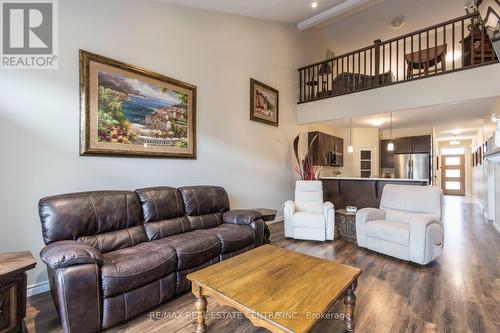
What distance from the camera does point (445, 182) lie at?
11.5 m

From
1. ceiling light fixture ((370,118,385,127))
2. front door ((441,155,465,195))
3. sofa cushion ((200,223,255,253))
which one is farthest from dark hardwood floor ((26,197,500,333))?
front door ((441,155,465,195))

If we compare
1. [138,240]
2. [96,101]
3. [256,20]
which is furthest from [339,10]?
[138,240]

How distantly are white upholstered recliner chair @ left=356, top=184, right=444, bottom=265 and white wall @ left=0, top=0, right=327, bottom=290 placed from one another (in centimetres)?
211

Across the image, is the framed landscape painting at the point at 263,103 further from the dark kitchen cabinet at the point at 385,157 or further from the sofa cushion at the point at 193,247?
the dark kitchen cabinet at the point at 385,157

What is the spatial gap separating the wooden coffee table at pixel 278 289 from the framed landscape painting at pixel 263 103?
3.24 meters

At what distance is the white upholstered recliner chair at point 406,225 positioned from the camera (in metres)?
2.78

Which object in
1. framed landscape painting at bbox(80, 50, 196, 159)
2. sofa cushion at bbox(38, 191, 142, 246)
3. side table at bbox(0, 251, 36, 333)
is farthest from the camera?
framed landscape painting at bbox(80, 50, 196, 159)

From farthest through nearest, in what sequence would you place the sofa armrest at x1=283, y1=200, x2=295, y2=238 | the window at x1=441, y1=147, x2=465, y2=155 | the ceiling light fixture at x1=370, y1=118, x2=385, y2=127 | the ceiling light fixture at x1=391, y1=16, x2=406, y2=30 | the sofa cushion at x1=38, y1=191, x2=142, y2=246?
the window at x1=441, y1=147, x2=465, y2=155, the ceiling light fixture at x1=391, y1=16, x2=406, y2=30, the ceiling light fixture at x1=370, y1=118, x2=385, y2=127, the sofa armrest at x1=283, y1=200, x2=295, y2=238, the sofa cushion at x1=38, y1=191, x2=142, y2=246

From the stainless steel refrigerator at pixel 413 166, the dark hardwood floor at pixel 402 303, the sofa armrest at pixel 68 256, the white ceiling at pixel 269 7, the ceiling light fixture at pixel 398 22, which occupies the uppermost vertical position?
the ceiling light fixture at pixel 398 22

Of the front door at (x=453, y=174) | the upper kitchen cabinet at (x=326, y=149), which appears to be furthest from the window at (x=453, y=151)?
the upper kitchen cabinet at (x=326, y=149)

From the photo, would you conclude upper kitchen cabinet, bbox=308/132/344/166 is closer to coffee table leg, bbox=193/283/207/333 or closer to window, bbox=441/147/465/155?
coffee table leg, bbox=193/283/207/333

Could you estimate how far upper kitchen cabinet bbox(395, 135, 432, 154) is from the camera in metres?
7.12

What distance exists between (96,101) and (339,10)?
491 centimetres

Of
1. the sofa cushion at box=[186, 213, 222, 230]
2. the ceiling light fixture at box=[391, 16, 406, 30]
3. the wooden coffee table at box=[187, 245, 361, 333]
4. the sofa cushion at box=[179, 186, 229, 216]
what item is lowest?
the wooden coffee table at box=[187, 245, 361, 333]
